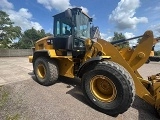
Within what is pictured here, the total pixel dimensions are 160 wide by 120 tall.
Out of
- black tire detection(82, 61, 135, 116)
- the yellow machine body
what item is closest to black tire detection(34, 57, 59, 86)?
the yellow machine body

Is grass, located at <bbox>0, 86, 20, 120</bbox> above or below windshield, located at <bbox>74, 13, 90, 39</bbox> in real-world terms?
below

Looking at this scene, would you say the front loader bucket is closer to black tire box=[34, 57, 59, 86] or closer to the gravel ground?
the gravel ground

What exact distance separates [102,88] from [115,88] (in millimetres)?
442

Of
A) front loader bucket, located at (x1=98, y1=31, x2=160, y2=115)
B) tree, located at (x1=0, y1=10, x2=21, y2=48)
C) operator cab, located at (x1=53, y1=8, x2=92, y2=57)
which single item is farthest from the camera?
tree, located at (x1=0, y1=10, x2=21, y2=48)

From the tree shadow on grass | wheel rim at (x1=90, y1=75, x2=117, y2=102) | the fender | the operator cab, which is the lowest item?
the tree shadow on grass

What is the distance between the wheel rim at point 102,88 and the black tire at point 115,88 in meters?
0.03

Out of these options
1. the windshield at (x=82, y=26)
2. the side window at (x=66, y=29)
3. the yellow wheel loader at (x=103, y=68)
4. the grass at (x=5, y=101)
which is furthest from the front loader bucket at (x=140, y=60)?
the grass at (x=5, y=101)

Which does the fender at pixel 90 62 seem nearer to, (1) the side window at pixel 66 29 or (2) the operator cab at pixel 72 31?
(2) the operator cab at pixel 72 31

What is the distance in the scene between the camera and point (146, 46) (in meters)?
3.25

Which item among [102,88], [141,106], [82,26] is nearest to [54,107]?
[102,88]

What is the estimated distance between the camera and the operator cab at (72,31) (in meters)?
4.74

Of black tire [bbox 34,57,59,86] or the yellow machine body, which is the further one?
black tire [bbox 34,57,59,86]

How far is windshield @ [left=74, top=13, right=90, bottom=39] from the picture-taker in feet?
15.7

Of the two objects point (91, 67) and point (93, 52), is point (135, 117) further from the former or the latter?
point (93, 52)
